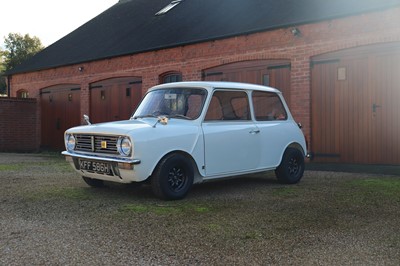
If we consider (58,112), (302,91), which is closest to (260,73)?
(302,91)

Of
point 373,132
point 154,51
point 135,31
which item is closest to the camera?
point 373,132

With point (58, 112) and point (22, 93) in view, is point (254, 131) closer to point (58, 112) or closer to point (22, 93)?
point (58, 112)

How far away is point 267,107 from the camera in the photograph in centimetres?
697

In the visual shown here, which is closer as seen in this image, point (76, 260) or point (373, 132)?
point (76, 260)

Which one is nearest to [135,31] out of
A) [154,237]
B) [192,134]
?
[192,134]

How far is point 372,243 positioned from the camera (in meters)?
3.78

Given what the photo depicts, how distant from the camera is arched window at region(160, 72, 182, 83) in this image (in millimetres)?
13981

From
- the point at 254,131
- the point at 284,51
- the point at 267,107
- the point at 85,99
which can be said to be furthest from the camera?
the point at 85,99

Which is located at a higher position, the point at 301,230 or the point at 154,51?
the point at 154,51

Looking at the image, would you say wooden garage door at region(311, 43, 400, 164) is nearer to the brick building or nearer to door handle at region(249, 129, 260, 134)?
the brick building

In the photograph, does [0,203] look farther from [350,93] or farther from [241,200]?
[350,93]

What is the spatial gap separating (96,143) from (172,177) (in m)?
1.14

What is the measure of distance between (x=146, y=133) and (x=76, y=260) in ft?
7.39

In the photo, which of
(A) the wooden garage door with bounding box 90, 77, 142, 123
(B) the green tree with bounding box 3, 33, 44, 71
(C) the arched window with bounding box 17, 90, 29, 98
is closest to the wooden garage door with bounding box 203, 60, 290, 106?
(A) the wooden garage door with bounding box 90, 77, 142, 123
